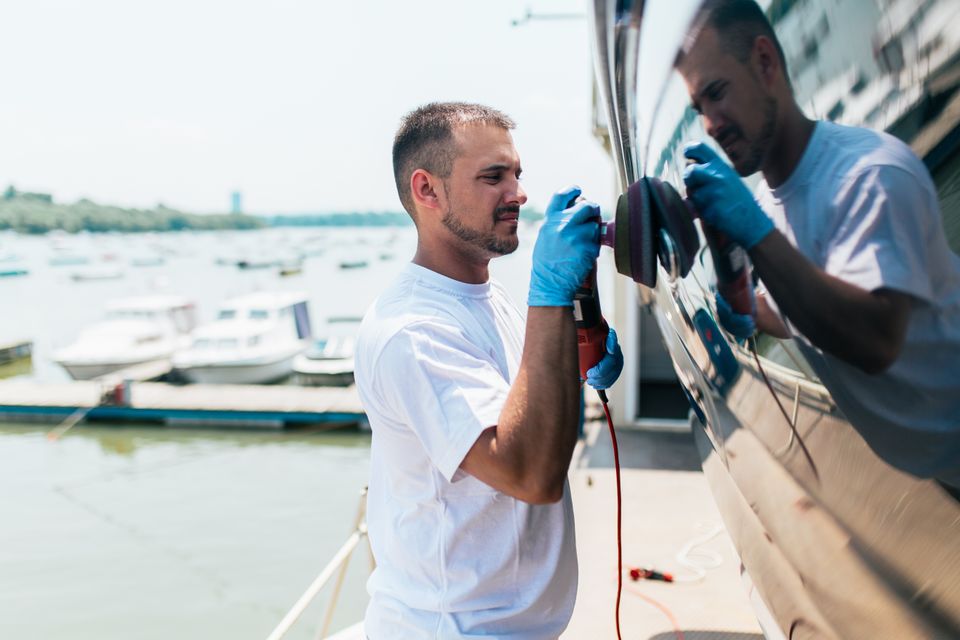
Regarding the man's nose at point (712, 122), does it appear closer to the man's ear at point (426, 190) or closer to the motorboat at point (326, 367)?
the man's ear at point (426, 190)

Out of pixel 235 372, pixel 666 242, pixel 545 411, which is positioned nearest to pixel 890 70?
pixel 666 242

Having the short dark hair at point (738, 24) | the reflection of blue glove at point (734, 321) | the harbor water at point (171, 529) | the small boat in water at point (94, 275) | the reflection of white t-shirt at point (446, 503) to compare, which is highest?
the short dark hair at point (738, 24)

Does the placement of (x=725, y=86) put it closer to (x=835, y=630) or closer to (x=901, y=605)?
(x=901, y=605)

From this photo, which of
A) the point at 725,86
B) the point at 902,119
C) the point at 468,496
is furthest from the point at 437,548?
the point at 902,119

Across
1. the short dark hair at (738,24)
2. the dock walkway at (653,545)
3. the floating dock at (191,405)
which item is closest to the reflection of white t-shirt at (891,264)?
the short dark hair at (738,24)

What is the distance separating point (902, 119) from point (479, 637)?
1343 millimetres

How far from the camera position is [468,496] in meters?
1.69

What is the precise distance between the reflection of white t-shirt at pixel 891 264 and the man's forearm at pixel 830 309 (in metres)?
0.01

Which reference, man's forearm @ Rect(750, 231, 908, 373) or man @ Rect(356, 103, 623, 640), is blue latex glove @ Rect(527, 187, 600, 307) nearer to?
man @ Rect(356, 103, 623, 640)

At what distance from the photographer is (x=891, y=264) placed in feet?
2.27

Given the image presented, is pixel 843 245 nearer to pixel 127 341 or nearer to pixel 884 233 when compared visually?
pixel 884 233

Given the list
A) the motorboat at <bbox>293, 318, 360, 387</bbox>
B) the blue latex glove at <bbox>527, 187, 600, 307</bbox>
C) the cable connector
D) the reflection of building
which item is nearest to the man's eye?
the reflection of building

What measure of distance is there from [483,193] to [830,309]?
1.13m

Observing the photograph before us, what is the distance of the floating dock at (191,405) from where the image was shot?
15.5 metres
